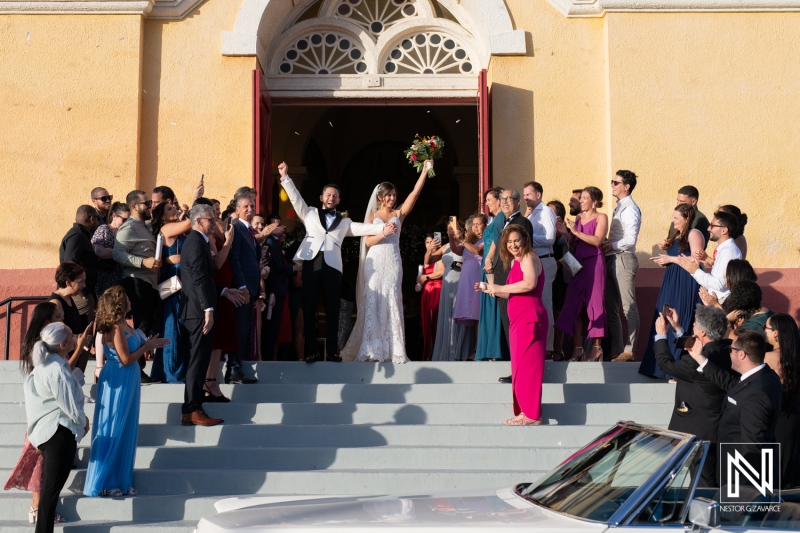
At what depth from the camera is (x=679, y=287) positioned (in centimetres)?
1009

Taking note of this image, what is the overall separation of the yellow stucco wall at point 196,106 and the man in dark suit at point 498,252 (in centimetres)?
397

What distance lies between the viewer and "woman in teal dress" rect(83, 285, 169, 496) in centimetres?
785

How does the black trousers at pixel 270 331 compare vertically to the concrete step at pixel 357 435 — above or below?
above

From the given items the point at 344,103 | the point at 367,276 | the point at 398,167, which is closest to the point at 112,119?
the point at 344,103

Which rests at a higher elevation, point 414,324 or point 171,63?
point 171,63

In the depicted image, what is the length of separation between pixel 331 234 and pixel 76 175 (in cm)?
397

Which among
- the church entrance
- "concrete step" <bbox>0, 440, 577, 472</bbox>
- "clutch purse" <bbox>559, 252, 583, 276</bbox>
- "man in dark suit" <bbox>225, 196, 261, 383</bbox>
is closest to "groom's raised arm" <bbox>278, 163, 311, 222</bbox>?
"man in dark suit" <bbox>225, 196, 261, 383</bbox>

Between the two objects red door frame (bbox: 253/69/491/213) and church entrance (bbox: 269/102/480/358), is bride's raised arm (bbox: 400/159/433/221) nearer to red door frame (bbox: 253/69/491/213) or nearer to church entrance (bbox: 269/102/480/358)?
red door frame (bbox: 253/69/491/213)

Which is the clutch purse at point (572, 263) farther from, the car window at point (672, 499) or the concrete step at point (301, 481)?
the car window at point (672, 499)

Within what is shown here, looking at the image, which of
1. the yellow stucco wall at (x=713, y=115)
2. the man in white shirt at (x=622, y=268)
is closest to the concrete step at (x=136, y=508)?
the man in white shirt at (x=622, y=268)

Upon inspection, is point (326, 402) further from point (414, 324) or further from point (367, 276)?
point (414, 324)

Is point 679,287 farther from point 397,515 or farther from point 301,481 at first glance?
Answer: point 397,515

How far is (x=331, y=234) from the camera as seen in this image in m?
10.6

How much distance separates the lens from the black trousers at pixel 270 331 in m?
10.9
